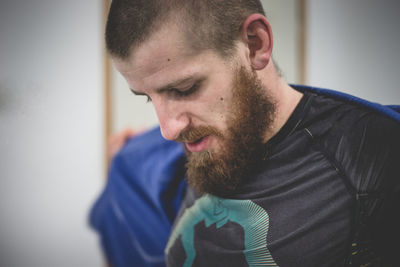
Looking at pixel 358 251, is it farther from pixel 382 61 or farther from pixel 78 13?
pixel 78 13

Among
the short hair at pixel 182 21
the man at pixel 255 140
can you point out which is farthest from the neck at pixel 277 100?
the short hair at pixel 182 21

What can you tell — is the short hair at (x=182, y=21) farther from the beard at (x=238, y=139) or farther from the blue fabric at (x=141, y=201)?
the blue fabric at (x=141, y=201)

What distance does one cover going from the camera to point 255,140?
585 mm

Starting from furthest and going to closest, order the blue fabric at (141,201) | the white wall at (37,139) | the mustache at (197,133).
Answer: the blue fabric at (141,201)
the mustache at (197,133)
the white wall at (37,139)

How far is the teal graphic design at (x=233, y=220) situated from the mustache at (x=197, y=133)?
0.16 meters

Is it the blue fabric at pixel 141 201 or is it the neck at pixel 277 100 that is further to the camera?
the blue fabric at pixel 141 201

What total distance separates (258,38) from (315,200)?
327 millimetres

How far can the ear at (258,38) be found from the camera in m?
0.53

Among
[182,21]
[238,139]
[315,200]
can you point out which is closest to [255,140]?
[238,139]

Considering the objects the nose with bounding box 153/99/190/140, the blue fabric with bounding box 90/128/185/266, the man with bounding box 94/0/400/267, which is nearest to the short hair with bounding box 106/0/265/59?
the man with bounding box 94/0/400/267

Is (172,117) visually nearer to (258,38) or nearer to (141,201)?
(258,38)

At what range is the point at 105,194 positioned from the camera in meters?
1.11

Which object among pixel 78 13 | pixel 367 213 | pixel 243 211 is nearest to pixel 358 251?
pixel 367 213

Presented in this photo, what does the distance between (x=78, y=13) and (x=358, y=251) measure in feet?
2.78
